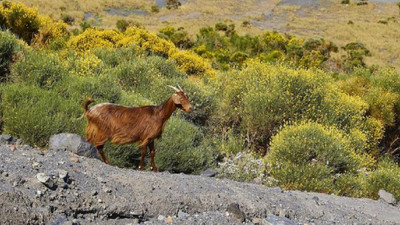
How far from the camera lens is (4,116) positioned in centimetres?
746

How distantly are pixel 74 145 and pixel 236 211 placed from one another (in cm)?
236

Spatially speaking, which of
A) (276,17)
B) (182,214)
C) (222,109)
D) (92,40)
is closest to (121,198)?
(182,214)

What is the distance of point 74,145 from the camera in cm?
591

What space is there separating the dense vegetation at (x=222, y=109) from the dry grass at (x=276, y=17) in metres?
24.3

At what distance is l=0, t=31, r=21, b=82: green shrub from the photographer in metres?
9.95

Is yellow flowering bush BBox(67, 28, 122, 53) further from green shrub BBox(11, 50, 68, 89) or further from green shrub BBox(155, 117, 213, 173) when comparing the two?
green shrub BBox(155, 117, 213, 173)

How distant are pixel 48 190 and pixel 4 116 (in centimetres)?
347

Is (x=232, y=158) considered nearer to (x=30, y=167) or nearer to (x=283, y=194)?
(x=283, y=194)

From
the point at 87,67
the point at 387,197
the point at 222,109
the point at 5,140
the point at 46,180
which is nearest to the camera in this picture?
the point at 46,180

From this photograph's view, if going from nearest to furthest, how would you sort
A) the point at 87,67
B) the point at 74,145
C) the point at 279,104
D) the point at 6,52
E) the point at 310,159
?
the point at 74,145 < the point at 310,159 < the point at 6,52 < the point at 87,67 < the point at 279,104

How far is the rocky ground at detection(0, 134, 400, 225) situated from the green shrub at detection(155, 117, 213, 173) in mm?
1806

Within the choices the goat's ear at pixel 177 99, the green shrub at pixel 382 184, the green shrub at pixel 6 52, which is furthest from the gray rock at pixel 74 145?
the green shrub at pixel 382 184

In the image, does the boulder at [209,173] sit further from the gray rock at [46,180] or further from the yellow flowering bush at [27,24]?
the yellow flowering bush at [27,24]

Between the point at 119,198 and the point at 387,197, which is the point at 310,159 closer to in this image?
the point at 387,197
